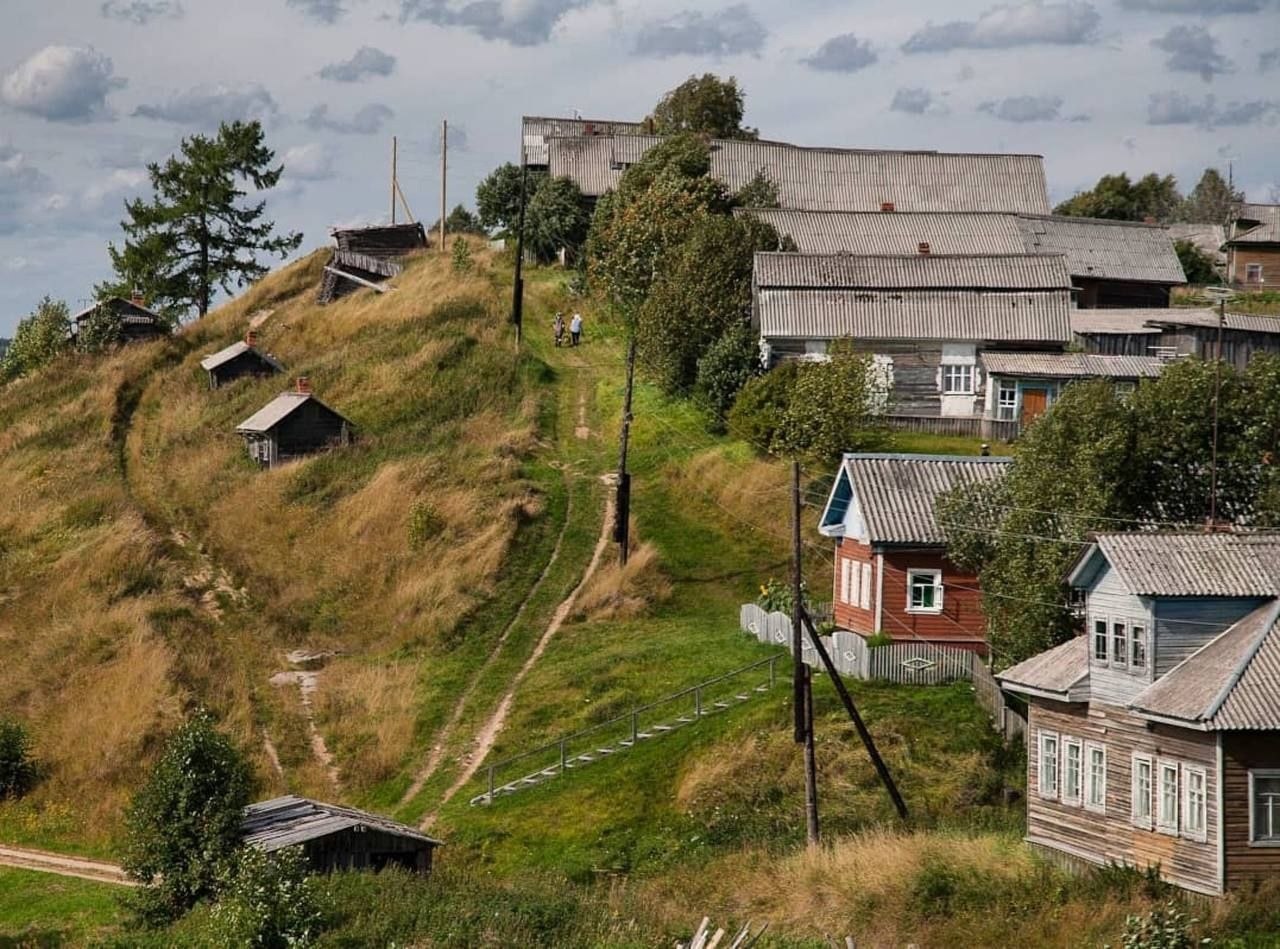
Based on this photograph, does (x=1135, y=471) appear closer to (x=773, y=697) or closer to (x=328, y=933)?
(x=773, y=697)

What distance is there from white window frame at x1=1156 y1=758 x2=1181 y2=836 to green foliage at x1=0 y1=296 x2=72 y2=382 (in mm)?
65385

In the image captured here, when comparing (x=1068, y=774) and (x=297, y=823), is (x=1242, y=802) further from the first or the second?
(x=297, y=823)

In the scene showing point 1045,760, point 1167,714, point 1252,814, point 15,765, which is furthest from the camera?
point 15,765

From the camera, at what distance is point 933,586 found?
145 feet

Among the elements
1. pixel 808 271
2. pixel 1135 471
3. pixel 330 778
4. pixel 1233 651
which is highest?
pixel 808 271

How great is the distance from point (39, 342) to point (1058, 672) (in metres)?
65.1

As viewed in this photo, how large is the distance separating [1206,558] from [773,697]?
12884 mm

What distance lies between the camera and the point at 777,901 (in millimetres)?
31672

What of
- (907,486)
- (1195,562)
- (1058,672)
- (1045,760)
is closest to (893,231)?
(907,486)

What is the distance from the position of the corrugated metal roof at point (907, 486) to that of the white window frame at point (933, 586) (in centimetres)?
85

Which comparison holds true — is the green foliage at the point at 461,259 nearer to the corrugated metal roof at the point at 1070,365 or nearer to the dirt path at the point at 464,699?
the dirt path at the point at 464,699

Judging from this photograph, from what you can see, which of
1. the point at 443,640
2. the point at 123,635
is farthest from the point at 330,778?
the point at 123,635

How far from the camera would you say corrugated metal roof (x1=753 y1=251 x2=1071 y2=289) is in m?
64.3

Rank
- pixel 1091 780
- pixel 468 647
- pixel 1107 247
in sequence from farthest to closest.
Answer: pixel 1107 247 → pixel 468 647 → pixel 1091 780
